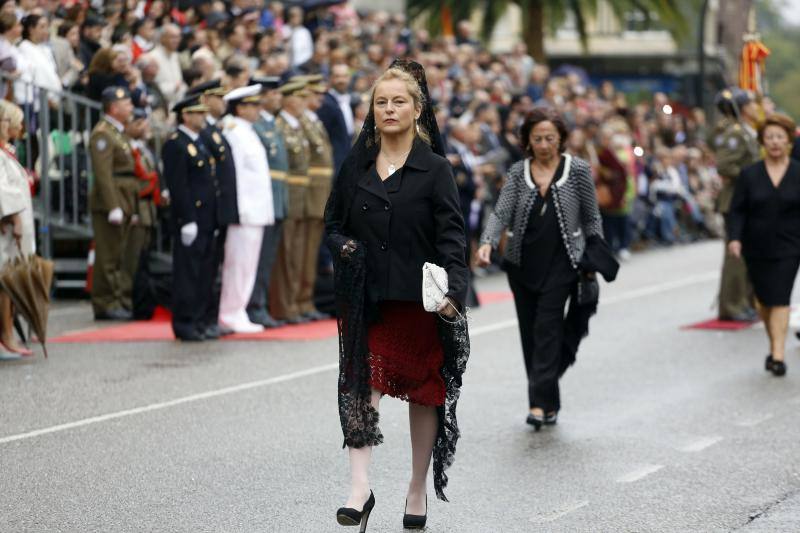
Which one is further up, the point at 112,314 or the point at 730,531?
the point at 730,531

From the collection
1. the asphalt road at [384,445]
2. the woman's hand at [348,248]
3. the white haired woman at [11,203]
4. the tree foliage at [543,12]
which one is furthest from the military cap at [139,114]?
the tree foliage at [543,12]

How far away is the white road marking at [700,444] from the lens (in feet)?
30.2

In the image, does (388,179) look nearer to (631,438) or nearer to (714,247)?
(631,438)

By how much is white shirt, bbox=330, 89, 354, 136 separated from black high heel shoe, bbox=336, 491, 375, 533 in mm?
10698

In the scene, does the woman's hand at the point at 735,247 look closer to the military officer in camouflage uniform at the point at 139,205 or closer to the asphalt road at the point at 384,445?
the asphalt road at the point at 384,445

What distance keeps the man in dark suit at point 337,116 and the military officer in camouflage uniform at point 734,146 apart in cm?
379

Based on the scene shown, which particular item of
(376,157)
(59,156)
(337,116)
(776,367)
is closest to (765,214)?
(776,367)

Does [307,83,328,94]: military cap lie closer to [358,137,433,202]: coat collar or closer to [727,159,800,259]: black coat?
[727,159,800,259]: black coat

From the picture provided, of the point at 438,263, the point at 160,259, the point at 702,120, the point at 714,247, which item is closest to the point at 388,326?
the point at 438,263

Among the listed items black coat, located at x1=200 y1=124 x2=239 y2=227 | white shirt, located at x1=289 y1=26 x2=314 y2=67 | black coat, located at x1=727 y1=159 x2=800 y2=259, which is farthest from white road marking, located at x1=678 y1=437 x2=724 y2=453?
white shirt, located at x1=289 y1=26 x2=314 y2=67

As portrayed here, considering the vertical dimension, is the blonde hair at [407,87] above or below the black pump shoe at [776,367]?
above

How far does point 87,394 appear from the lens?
11.0m

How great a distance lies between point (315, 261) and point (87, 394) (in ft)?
17.5

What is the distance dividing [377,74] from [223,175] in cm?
824
